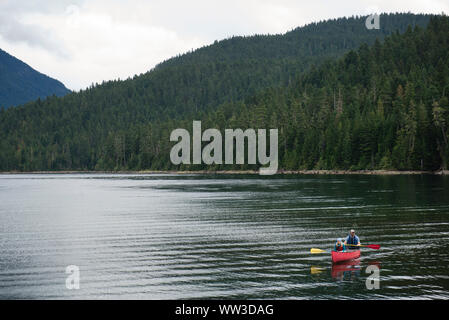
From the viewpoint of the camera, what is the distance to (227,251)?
37.4m

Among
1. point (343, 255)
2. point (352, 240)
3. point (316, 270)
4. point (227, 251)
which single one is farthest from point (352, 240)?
point (227, 251)

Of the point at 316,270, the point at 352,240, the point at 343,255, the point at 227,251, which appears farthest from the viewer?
the point at 227,251

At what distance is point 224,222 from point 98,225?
13.3m

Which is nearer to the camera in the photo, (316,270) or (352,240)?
(316,270)

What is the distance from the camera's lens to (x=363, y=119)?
173750 mm

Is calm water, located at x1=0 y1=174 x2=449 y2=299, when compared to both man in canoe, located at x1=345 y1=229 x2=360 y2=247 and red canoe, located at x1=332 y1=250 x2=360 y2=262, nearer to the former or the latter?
red canoe, located at x1=332 y1=250 x2=360 y2=262

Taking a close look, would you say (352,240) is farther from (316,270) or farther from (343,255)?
(316,270)

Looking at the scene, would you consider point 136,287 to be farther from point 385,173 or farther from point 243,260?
point 385,173

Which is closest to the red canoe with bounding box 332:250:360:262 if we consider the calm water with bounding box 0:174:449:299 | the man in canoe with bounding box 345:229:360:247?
the calm water with bounding box 0:174:449:299

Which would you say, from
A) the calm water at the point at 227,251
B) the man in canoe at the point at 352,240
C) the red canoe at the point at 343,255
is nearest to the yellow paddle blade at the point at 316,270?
the calm water at the point at 227,251

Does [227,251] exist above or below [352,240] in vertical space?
below

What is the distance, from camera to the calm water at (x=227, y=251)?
2717 centimetres

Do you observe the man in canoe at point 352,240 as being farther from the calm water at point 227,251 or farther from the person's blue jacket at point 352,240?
Answer: the calm water at point 227,251
